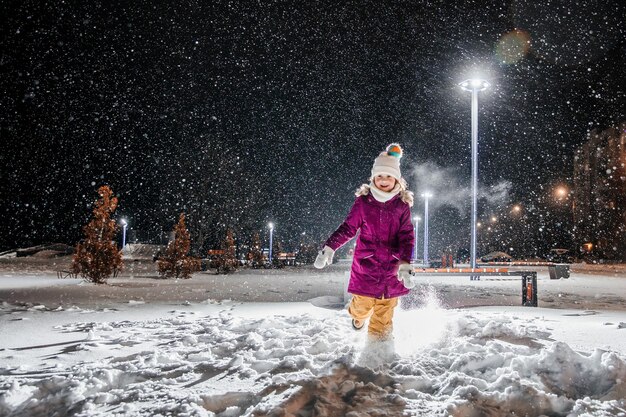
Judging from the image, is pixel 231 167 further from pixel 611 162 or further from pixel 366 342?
pixel 611 162

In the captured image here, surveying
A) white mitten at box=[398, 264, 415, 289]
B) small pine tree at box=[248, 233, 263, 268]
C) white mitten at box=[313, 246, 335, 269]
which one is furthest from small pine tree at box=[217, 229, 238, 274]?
white mitten at box=[398, 264, 415, 289]

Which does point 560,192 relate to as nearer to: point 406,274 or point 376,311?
point 376,311

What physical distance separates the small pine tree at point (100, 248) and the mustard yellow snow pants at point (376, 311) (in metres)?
13.8

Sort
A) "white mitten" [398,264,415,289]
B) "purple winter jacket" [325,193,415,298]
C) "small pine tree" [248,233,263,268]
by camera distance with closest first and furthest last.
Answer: "white mitten" [398,264,415,289] < "purple winter jacket" [325,193,415,298] < "small pine tree" [248,233,263,268]

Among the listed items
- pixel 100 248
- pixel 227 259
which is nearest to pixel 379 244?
pixel 100 248

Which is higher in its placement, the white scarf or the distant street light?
the distant street light

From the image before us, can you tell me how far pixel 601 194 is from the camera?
6525 cm

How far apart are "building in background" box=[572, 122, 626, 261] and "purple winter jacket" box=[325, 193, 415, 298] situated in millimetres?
66794

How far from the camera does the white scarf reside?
487cm

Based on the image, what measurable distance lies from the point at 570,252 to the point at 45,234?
72080 mm

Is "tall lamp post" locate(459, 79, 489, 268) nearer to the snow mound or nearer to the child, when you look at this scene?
the snow mound

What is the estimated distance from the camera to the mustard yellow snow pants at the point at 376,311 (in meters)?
4.82

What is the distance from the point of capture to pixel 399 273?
4586 millimetres

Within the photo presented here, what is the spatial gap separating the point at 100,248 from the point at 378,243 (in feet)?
46.7
